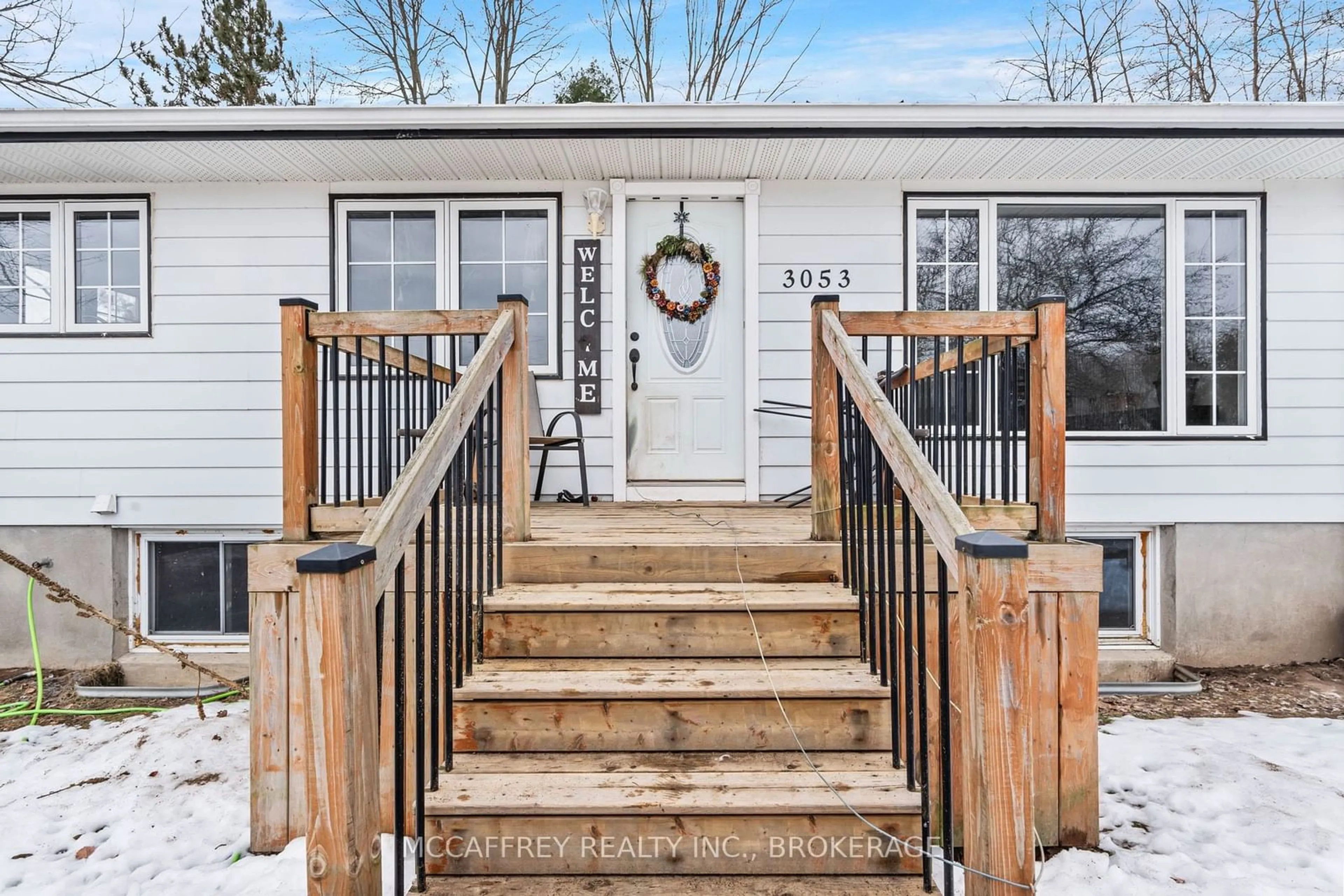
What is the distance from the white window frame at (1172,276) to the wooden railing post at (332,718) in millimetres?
3852

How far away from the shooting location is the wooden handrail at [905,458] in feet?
4.97

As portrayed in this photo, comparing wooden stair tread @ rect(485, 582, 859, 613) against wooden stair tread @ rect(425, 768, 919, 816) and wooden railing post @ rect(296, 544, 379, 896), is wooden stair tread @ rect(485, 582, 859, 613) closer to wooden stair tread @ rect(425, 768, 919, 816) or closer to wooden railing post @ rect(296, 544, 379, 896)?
wooden stair tread @ rect(425, 768, 919, 816)

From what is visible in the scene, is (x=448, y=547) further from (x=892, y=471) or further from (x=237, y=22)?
(x=237, y=22)

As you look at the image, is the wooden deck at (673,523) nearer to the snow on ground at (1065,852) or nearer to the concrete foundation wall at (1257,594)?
the snow on ground at (1065,852)

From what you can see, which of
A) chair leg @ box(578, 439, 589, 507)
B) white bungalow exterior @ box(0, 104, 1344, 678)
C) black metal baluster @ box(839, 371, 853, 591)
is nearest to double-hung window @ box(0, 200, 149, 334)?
white bungalow exterior @ box(0, 104, 1344, 678)

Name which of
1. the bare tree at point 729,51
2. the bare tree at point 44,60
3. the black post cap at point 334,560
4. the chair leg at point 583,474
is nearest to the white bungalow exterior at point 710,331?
the chair leg at point 583,474

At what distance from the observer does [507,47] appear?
827 centimetres

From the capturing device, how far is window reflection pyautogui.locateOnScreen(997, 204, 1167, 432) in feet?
14.1

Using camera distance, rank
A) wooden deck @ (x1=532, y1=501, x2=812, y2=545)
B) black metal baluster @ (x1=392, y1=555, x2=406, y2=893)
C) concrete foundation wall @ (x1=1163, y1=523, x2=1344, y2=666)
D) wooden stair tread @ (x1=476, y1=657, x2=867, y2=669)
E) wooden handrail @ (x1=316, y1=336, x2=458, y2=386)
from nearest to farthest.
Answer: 1. black metal baluster @ (x1=392, y1=555, x2=406, y2=893)
2. wooden stair tread @ (x1=476, y1=657, x2=867, y2=669)
3. wooden handrail @ (x1=316, y1=336, x2=458, y2=386)
4. wooden deck @ (x1=532, y1=501, x2=812, y2=545)
5. concrete foundation wall @ (x1=1163, y1=523, x2=1344, y2=666)

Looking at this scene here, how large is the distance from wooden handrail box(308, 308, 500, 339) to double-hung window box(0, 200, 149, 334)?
276cm

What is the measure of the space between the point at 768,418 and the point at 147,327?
389 cm

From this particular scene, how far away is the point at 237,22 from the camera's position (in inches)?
298

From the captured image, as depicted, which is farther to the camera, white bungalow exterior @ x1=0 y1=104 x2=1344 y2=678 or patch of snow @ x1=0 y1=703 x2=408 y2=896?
white bungalow exterior @ x1=0 y1=104 x2=1344 y2=678

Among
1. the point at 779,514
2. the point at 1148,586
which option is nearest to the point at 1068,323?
the point at 1148,586
